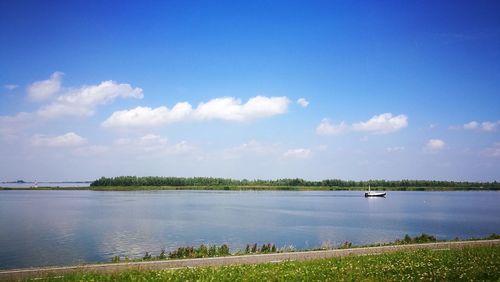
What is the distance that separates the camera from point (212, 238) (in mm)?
45000

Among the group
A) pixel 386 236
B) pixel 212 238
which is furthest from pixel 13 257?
pixel 386 236

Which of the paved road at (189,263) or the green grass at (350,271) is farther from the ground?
the green grass at (350,271)

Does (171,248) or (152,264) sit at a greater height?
(152,264)

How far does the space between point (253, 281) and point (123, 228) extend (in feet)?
138

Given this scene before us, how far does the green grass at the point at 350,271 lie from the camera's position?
1562 cm

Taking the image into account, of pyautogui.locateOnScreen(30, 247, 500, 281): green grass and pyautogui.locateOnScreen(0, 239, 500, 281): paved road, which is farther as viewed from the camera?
pyautogui.locateOnScreen(0, 239, 500, 281): paved road

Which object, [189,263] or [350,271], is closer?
[350,271]

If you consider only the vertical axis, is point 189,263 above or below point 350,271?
below

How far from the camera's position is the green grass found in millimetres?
15617

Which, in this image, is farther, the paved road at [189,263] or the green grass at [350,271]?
the paved road at [189,263]

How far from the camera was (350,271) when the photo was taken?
17.1 metres

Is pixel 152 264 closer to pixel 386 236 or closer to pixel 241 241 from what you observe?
pixel 241 241

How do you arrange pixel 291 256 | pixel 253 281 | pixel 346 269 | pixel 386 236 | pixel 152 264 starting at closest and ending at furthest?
pixel 253 281
pixel 346 269
pixel 152 264
pixel 291 256
pixel 386 236

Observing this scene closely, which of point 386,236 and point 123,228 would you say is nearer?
point 386,236
